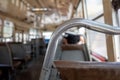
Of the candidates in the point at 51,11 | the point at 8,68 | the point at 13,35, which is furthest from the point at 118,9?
the point at 51,11

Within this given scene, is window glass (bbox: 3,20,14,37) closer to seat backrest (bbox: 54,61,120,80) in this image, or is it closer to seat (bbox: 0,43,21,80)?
seat (bbox: 0,43,21,80)

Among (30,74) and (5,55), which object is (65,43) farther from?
(30,74)

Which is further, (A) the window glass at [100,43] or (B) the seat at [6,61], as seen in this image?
(B) the seat at [6,61]

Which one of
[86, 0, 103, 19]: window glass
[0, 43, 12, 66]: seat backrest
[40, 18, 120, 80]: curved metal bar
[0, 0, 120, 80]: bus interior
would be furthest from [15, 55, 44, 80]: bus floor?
[40, 18, 120, 80]: curved metal bar

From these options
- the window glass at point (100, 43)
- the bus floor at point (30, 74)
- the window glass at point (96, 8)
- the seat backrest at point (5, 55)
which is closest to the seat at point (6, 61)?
the seat backrest at point (5, 55)

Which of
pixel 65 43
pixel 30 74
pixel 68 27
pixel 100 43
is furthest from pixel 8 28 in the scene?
pixel 68 27

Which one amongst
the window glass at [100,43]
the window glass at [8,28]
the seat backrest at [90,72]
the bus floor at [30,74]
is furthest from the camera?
the window glass at [8,28]

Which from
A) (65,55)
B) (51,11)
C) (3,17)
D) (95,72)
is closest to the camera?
(95,72)

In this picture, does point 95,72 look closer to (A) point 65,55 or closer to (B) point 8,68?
(A) point 65,55

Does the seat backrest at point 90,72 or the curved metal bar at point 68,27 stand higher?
the curved metal bar at point 68,27

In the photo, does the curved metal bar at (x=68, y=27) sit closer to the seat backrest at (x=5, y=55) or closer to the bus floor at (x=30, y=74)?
the seat backrest at (x=5, y=55)

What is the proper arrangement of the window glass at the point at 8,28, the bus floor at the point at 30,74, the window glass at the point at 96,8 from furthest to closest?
the window glass at the point at 8,28, the bus floor at the point at 30,74, the window glass at the point at 96,8

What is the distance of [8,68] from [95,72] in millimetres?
3672

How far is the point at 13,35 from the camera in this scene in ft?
28.3
